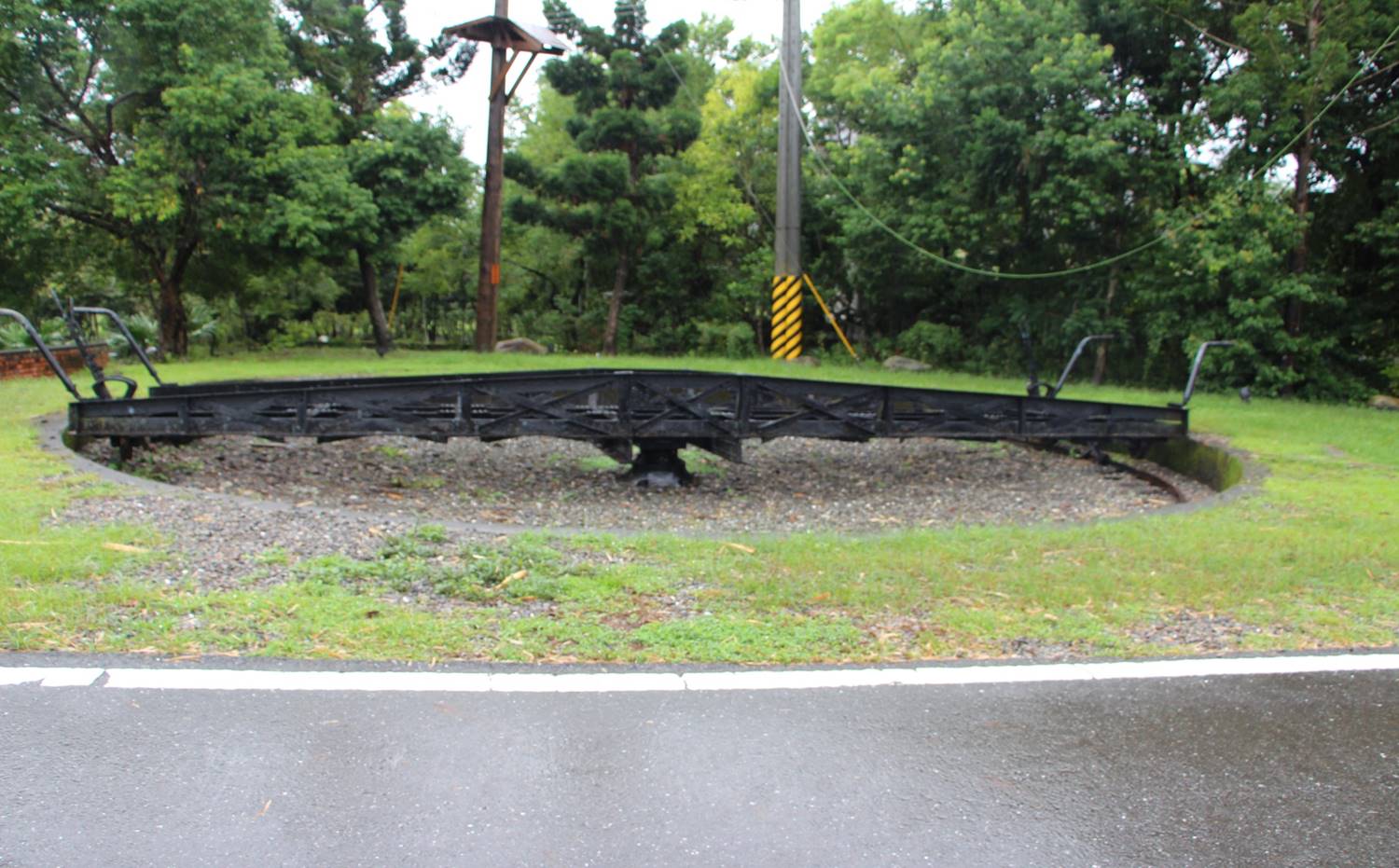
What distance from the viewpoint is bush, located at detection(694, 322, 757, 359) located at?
3353cm

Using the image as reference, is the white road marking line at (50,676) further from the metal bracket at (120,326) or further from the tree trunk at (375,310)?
the tree trunk at (375,310)

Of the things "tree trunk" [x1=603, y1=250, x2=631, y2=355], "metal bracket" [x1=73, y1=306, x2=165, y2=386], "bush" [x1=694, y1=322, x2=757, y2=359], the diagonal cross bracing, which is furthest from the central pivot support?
"tree trunk" [x1=603, y1=250, x2=631, y2=355]

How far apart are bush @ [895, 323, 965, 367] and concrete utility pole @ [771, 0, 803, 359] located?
5.22 m

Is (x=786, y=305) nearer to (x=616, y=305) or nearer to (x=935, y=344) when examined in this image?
(x=935, y=344)

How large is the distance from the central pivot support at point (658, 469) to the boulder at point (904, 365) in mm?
15489

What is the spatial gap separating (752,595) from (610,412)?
6.34 m

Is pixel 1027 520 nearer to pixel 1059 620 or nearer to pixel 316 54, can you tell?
pixel 1059 620

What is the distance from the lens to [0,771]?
3.72m

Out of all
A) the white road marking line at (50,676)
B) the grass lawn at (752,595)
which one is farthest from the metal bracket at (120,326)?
the white road marking line at (50,676)

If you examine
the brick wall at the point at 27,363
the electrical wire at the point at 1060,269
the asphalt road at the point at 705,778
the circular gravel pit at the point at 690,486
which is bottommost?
the circular gravel pit at the point at 690,486

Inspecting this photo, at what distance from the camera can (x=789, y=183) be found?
25.5 metres

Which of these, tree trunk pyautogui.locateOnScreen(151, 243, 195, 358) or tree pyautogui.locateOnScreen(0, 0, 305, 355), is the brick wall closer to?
tree pyautogui.locateOnScreen(0, 0, 305, 355)

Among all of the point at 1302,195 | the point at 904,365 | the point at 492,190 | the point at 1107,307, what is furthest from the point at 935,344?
the point at 492,190

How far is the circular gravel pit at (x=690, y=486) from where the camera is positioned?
36.4 feet
